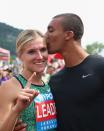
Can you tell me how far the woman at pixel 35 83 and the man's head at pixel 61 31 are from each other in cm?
16

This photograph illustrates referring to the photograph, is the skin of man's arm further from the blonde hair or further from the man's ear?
the man's ear

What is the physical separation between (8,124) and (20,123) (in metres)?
0.29

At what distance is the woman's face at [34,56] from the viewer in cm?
391

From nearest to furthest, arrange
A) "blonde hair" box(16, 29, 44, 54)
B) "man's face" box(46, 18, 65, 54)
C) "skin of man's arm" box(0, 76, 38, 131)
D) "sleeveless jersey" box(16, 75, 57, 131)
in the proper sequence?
"skin of man's arm" box(0, 76, 38, 131) < "sleeveless jersey" box(16, 75, 57, 131) < "blonde hair" box(16, 29, 44, 54) < "man's face" box(46, 18, 65, 54)

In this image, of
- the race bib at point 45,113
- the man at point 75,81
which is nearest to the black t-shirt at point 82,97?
the man at point 75,81

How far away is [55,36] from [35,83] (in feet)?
1.64

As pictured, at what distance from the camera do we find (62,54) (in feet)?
14.0

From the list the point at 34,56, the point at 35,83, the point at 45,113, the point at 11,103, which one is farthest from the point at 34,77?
the point at 11,103

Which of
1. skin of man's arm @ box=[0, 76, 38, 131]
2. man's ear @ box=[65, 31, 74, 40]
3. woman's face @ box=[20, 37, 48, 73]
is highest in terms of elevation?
man's ear @ box=[65, 31, 74, 40]

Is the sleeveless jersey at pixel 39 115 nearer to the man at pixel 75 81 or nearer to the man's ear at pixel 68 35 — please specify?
the man at pixel 75 81

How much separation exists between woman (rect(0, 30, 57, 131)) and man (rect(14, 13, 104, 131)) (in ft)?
0.43

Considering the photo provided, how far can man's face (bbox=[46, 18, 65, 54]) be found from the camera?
13.7 feet

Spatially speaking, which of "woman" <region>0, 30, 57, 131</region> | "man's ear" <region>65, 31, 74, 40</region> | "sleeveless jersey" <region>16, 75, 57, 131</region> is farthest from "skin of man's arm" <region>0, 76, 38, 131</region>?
"man's ear" <region>65, 31, 74, 40</region>

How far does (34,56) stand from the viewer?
12.8 ft
